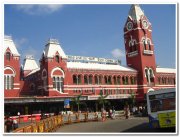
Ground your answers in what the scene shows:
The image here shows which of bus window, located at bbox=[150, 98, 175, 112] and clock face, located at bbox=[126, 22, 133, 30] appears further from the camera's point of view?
→ clock face, located at bbox=[126, 22, 133, 30]

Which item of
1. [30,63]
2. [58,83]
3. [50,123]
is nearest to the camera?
[50,123]

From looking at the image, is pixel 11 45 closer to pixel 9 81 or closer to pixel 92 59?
pixel 9 81

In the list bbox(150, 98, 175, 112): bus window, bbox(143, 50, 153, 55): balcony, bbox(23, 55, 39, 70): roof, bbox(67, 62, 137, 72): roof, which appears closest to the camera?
bbox(150, 98, 175, 112): bus window

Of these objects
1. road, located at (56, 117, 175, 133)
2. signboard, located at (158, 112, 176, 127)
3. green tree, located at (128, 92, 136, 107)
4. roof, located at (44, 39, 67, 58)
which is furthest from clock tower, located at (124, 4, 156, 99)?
signboard, located at (158, 112, 176, 127)

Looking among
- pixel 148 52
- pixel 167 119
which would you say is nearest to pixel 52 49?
pixel 148 52

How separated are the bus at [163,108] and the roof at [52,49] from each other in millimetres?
32303

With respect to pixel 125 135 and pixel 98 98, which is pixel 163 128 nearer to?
pixel 125 135

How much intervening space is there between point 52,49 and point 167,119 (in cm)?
3465

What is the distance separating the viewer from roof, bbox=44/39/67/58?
160 ft

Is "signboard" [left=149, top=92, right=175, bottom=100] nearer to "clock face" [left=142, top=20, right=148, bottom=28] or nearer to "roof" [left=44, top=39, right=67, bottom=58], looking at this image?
"roof" [left=44, top=39, right=67, bottom=58]

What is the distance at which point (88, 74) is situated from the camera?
52031 millimetres

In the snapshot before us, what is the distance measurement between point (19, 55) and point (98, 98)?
47.2 feet

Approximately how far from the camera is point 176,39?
16.5m

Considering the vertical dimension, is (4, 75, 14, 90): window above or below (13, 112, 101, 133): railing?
above
